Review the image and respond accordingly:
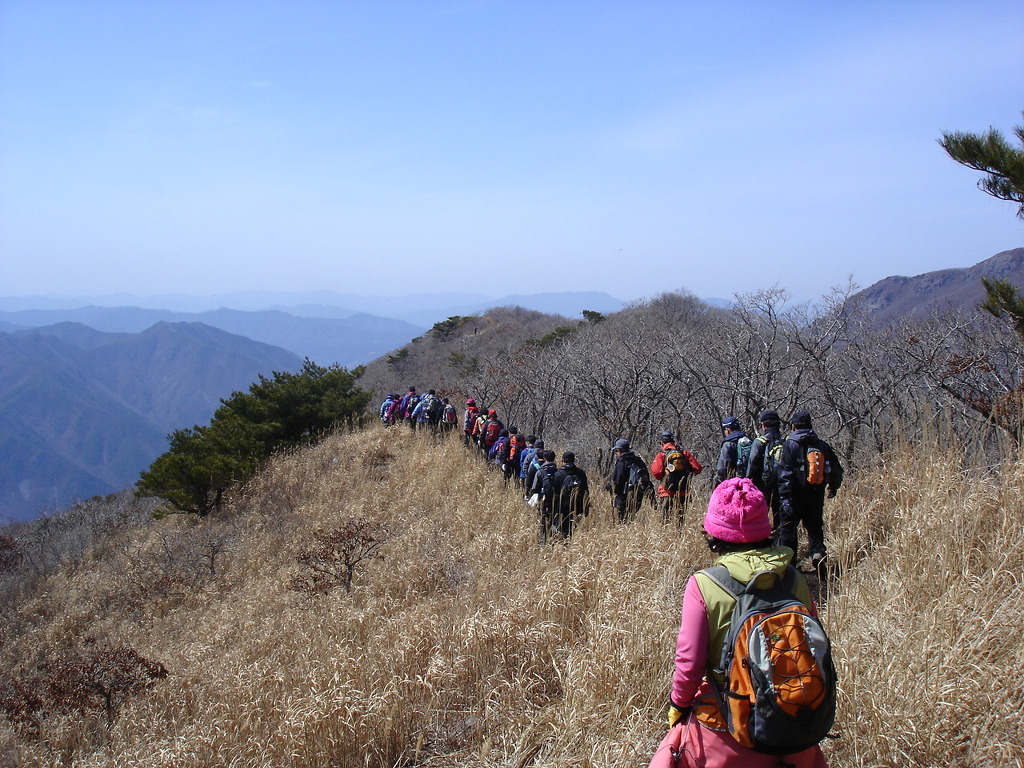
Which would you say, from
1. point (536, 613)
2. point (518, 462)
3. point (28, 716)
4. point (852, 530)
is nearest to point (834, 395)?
point (518, 462)

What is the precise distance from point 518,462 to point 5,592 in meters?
8.77

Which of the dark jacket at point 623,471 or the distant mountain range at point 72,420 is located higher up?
the dark jacket at point 623,471

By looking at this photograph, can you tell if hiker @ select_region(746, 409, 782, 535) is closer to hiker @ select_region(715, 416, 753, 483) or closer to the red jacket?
hiker @ select_region(715, 416, 753, 483)

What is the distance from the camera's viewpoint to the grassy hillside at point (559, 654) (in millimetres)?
2439

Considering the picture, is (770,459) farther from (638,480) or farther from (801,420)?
(638,480)

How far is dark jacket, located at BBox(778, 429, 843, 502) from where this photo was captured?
15.3ft

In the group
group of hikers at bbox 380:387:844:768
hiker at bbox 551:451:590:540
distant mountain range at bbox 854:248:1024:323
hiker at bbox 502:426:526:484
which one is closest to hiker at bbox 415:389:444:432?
hiker at bbox 502:426:526:484

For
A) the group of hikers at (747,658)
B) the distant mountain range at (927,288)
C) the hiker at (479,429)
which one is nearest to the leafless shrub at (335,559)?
the hiker at (479,429)

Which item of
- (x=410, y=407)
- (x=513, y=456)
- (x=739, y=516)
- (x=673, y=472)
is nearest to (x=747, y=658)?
(x=739, y=516)

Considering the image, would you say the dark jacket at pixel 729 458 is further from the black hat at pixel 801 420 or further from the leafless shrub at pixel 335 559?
the leafless shrub at pixel 335 559

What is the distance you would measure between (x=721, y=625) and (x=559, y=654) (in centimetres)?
192

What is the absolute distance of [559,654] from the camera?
3.52m

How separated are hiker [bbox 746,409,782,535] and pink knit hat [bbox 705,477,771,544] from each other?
3.43 metres

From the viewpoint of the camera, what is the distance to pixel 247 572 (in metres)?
8.67
